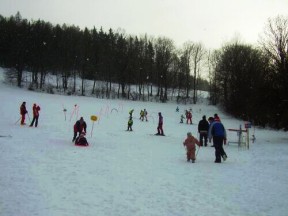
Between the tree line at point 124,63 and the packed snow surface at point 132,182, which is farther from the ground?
the tree line at point 124,63

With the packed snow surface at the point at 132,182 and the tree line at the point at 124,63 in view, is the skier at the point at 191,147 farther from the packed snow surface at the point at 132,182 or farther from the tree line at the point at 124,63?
the tree line at the point at 124,63

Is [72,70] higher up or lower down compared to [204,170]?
higher up

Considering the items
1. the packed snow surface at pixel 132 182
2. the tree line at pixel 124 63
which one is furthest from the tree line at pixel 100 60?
the packed snow surface at pixel 132 182

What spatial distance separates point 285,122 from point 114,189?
78.5ft

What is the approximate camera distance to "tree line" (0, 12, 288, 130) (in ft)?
213

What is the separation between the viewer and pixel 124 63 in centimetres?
8325

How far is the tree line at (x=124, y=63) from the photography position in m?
65.0

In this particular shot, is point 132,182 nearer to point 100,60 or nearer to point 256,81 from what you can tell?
point 256,81

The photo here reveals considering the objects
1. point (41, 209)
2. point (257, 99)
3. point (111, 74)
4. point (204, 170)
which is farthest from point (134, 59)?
point (41, 209)

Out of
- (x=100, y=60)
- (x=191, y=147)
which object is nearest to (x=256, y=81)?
(x=191, y=147)

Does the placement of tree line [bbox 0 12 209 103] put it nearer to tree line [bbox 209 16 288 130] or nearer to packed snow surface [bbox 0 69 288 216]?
tree line [bbox 209 16 288 130]

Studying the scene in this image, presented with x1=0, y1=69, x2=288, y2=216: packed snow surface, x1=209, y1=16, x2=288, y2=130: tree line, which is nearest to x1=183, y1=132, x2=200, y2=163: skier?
x1=0, y1=69, x2=288, y2=216: packed snow surface

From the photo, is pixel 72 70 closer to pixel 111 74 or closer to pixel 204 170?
pixel 111 74

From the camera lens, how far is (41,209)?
823 cm
